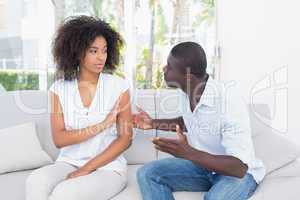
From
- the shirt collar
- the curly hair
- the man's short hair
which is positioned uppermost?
the curly hair

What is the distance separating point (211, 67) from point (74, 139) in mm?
2371

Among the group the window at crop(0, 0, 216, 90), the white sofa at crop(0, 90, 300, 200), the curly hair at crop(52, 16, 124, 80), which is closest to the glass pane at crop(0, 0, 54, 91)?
the window at crop(0, 0, 216, 90)

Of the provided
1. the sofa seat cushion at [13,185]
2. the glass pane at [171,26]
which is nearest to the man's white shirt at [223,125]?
the sofa seat cushion at [13,185]

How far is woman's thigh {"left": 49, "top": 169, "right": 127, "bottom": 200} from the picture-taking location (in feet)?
5.13

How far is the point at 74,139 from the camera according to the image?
1864 mm

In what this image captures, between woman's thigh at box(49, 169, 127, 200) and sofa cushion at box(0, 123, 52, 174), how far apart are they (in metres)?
0.51

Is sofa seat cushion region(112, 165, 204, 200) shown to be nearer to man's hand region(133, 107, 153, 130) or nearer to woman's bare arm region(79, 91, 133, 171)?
woman's bare arm region(79, 91, 133, 171)

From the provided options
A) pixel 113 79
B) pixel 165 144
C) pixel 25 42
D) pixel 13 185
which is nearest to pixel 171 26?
pixel 25 42

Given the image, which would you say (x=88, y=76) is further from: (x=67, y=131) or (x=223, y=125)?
(x=223, y=125)

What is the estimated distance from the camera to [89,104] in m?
1.95

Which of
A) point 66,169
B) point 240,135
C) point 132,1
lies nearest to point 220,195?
point 240,135

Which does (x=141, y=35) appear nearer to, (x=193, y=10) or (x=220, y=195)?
(x=193, y=10)

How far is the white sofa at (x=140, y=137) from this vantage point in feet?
6.14

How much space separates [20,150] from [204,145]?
104 cm
